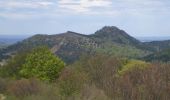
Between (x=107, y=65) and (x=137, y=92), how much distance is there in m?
13.4

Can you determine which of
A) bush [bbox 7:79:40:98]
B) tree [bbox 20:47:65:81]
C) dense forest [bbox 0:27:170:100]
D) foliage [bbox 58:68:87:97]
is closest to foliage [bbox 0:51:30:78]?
dense forest [bbox 0:27:170:100]

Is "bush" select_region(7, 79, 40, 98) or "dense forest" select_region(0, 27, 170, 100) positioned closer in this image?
"bush" select_region(7, 79, 40, 98)

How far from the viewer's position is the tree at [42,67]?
2857 inches

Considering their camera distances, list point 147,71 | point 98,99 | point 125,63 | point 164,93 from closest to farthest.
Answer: point 98,99
point 164,93
point 147,71
point 125,63

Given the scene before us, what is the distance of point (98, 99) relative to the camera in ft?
167

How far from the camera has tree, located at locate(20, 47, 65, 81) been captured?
72.6m

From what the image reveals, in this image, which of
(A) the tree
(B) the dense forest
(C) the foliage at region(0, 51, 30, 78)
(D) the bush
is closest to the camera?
(D) the bush

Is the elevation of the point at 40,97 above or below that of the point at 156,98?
above

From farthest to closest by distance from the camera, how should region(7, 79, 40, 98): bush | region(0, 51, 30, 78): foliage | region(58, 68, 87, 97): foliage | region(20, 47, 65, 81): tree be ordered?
region(0, 51, 30, 78): foliage
region(20, 47, 65, 81): tree
region(58, 68, 87, 97): foliage
region(7, 79, 40, 98): bush

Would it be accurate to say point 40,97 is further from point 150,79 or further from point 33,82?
point 150,79

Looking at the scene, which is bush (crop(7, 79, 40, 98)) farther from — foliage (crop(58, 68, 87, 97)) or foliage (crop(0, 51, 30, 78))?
foliage (crop(0, 51, 30, 78))

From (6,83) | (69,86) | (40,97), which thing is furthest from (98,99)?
(6,83)

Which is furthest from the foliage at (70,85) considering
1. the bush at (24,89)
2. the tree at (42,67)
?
the tree at (42,67)

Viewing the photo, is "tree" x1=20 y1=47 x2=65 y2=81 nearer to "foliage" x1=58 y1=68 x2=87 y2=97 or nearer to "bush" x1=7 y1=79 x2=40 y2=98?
"foliage" x1=58 y1=68 x2=87 y2=97
